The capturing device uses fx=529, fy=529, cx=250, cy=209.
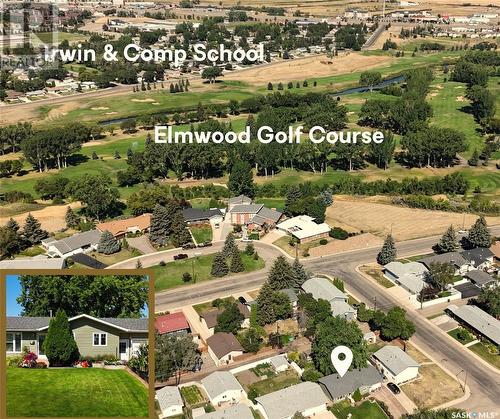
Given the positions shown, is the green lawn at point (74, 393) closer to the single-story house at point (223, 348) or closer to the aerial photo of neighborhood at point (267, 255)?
the aerial photo of neighborhood at point (267, 255)

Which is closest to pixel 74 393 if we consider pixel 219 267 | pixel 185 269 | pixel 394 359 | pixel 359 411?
pixel 359 411

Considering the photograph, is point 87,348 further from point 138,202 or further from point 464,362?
point 138,202

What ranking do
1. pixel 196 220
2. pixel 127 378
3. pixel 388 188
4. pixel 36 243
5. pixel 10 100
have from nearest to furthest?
pixel 127 378
pixel 36 243
pixel 196 220
pixel 388 188
pixel 10 100

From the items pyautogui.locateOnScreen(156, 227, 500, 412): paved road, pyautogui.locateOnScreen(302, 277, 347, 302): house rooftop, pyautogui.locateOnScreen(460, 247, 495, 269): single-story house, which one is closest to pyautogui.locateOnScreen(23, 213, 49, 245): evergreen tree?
pyautogui.locateOnScreen(156, 227, 500, 412): paved road

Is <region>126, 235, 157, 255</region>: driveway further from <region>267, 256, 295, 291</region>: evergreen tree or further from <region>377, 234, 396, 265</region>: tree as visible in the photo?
<region>377, 234, 396, 265</region>: tree

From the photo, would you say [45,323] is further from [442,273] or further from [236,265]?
[442,273]

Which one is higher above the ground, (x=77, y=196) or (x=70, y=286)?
(x=70, y=286)

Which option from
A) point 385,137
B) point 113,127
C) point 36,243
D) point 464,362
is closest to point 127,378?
point 464,362
